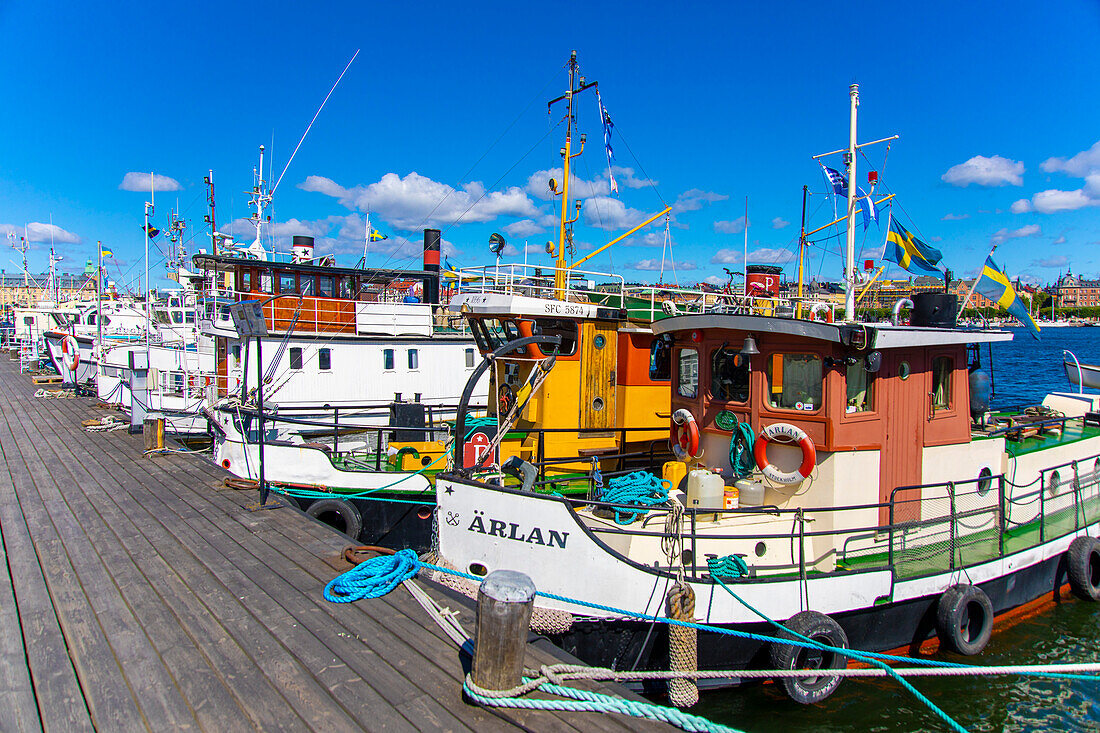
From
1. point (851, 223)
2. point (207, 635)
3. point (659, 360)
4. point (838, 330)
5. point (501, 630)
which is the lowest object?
point (207, 635)

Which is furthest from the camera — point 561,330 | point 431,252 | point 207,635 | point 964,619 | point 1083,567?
point 431,252

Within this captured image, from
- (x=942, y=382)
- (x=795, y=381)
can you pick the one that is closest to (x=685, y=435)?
(x=795, y=381)

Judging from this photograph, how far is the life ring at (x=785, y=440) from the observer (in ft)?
25.9

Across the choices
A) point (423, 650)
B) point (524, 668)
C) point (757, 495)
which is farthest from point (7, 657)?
point (757, 495)

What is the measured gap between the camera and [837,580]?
7.22 m

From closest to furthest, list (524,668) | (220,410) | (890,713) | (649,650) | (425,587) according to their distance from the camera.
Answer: (524,668), (425,587), (649,650), (890,713), (220,410)

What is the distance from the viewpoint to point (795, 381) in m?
8.34

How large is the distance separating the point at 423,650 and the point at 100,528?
594 centimetres

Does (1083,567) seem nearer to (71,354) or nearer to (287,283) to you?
(287,283)

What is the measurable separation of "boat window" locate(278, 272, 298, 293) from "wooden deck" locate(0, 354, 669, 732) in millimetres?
10763

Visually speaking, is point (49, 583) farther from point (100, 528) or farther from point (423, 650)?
point (423, 650)

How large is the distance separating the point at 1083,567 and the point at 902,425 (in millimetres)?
4734

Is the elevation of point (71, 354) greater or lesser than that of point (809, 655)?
greater

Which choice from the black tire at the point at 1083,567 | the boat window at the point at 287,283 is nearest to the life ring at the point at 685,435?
the black tire at the point at 1083,567
